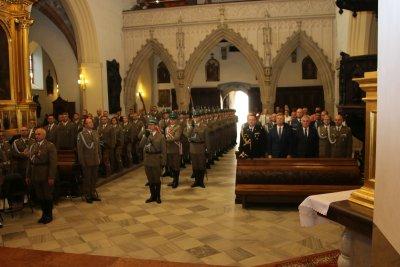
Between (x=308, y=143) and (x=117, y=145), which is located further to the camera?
(x=117, y=145)

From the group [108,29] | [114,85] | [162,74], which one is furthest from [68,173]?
[162,74]

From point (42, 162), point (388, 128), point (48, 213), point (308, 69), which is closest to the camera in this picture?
point (388, 128)

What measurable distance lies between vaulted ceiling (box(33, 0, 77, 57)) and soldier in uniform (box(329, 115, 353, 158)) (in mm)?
12516

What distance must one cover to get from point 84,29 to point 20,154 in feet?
27.9

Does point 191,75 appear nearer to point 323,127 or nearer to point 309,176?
point 323,127

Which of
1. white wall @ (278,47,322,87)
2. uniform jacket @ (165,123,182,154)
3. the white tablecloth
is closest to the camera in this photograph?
the white tablecloth

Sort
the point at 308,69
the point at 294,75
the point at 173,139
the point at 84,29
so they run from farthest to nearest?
the point at 294,75 → the point at 308,69 → the point at 84,29 → the point at 173,139

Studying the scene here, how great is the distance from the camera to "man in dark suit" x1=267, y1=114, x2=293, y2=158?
7652mm

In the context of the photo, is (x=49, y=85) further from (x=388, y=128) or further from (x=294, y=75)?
(x=388, y=128)

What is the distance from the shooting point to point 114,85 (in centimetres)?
1648

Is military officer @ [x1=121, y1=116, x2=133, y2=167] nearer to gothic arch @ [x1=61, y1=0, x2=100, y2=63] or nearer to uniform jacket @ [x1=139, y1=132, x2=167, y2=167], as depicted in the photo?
uniform jacket @ [x1=139, y1=132, x2=167, y2=167]

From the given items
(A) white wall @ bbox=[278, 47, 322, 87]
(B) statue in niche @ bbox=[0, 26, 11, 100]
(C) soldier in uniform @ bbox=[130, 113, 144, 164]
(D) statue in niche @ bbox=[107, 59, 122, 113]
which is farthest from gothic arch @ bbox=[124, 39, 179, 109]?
(B) statue in niche @ bbox=[0, 26, 11, 100]

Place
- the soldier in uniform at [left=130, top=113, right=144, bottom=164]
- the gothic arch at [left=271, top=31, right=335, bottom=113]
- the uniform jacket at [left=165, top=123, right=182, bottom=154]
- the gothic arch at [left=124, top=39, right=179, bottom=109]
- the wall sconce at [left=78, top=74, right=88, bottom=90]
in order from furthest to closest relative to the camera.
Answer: the gothic arch at [left=124, top=39, right=179, bottom=109]
the gothic arch at [left=271, top=31, right=335, bottom=113]
the wall sconce at [left=78, top=74, right=88, bottom=90]
the soldier in uniform at [left=130, top=113, right=144, bottom=164]
the uniform jacket at [left=165, top=123, right=182, bottom=154]

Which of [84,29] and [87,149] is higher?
[84,29]
